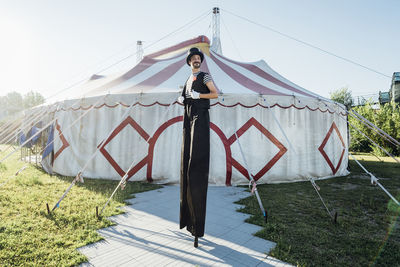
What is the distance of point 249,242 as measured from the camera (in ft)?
7.38

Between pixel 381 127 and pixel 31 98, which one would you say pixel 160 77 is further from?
pixel 31 98

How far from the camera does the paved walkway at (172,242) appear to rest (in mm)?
1912

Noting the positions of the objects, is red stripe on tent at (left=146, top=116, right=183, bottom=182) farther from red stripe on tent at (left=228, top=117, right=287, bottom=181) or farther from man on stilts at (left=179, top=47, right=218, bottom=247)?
man on stilts at (left=179, top=47, right=218, bottom=247)

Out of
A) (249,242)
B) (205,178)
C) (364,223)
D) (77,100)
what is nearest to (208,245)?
(249,242)

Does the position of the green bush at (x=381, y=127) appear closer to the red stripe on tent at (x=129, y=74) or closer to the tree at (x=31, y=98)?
the red stripe on tent at (x=129, y=74)

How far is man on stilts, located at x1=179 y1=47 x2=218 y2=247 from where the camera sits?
2066mm

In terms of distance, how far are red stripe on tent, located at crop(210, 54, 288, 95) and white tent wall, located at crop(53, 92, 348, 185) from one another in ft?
0.94

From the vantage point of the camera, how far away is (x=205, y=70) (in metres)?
5.47

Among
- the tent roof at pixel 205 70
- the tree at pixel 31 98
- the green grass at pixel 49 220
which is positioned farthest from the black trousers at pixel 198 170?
the tree at pixel 31 98

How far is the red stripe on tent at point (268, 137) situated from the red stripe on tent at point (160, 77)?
227 centimetres

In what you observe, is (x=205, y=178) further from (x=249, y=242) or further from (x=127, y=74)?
(x=127, y=74)

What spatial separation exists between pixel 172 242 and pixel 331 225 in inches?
77.6

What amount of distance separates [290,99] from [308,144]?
1.20m

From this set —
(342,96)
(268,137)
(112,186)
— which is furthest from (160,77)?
(342,96)
